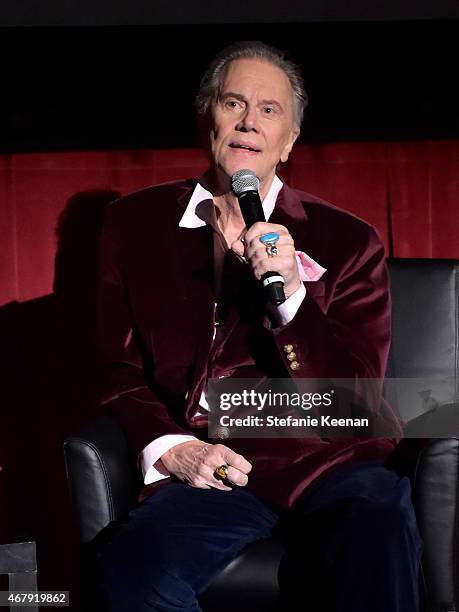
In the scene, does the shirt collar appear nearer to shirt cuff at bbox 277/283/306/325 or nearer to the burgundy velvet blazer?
the burgundy velvet blazer

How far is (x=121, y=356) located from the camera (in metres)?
1.94

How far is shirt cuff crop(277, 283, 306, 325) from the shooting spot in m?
1.69

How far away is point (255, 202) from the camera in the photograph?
64.2 inches

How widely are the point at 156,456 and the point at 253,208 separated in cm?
54

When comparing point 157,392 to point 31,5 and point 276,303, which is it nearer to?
point 276,303

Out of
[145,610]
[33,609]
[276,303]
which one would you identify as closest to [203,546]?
[145,610]

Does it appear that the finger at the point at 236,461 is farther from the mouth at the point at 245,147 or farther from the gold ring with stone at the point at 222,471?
the mouth at the point at 245,147

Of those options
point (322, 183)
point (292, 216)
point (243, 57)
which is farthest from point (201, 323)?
point (322, 183)

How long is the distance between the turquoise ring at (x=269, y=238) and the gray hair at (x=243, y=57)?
22.3 inches

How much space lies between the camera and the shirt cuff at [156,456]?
5.94 feet

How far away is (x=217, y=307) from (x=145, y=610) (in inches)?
24.6

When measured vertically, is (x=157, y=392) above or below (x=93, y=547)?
above

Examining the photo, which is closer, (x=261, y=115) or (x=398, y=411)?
(x=261, y=115)

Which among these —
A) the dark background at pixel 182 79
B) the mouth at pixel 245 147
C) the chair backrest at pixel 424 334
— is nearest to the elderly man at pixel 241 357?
the mouth at pixel 245 147
